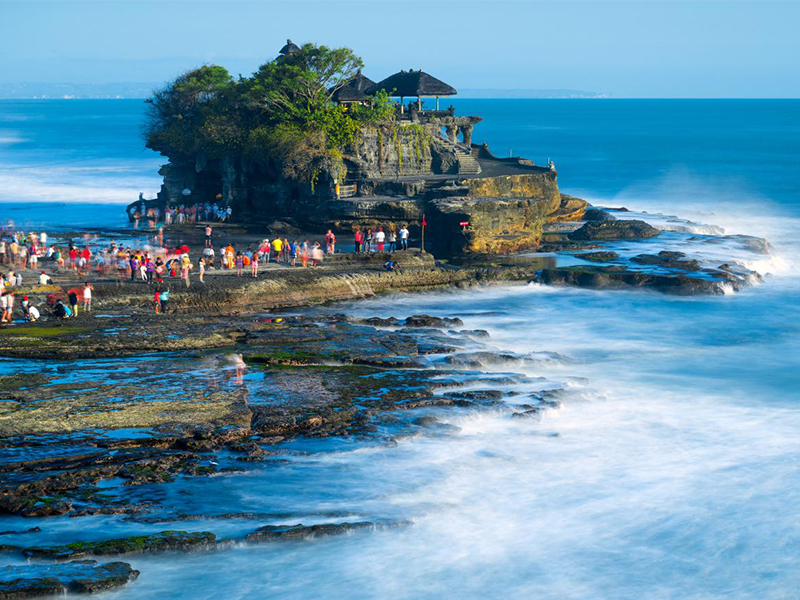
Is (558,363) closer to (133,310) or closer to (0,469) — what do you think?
(133,310)

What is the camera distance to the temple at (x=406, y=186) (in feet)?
149

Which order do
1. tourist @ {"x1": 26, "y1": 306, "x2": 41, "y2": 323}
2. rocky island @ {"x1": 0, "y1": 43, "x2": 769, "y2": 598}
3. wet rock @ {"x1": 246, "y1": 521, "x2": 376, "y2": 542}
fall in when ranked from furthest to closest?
tourist @ {"x1": 26, "y1": 306, "x2": 41, "y2": 323}, rocky island @ {"x1": 0, "y1": 43, "x2": 769, "y2": 598}, wet rock @ {"x1": 246, "y1": 521, "x2": 376, "y2": 542}

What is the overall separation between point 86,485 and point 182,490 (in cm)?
185

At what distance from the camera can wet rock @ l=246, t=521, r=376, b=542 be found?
1833 cm

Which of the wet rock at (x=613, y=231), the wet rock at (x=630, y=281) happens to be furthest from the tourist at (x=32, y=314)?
the wet rock at (x=613, y=231)

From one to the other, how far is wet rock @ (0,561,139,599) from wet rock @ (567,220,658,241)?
37.9 meters

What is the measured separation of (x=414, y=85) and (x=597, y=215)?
526 inches

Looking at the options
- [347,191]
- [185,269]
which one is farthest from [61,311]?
[347,191]

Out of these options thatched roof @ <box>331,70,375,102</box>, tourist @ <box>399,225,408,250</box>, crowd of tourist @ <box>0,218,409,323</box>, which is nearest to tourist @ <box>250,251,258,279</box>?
crowd of tourist @ <box>0,218,409,323</box>

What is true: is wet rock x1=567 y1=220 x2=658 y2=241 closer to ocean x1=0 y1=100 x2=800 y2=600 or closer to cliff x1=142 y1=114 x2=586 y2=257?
cliff x1=142 y1=114 x2=586 y2=257

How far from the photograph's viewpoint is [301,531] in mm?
18500

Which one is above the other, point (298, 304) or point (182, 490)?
point (298, 304)

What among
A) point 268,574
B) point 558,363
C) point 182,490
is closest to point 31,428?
point 182,490

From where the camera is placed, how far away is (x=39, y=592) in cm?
1605
